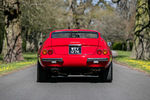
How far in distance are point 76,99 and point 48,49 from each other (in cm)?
237

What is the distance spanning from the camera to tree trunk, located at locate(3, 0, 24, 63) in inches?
730

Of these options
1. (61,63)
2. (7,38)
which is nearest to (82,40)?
(61,63)

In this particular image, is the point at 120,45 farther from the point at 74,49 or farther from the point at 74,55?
the point at 74,55

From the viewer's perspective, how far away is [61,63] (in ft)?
24.7

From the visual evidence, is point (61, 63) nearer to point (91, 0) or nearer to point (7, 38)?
point (7, 38)

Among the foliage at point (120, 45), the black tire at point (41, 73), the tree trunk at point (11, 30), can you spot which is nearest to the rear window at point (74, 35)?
the black tire at point (41, 73)

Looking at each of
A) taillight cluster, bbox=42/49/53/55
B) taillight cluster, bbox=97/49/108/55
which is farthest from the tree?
taillight cluster, bbox=42/49/53/55

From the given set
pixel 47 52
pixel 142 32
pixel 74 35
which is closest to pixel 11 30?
pixel 142 32

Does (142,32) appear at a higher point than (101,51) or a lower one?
higher

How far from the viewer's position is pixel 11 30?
18.7 m

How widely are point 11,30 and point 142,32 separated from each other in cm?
1021

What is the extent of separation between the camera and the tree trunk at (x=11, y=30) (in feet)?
60.8

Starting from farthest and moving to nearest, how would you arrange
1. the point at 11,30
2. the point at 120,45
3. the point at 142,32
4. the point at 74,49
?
1. the point at 120,45
2. the point at 142,32
3. the point at 11,30
4. the point at 74,49

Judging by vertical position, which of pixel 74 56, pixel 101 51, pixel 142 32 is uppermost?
pixel 142 32
